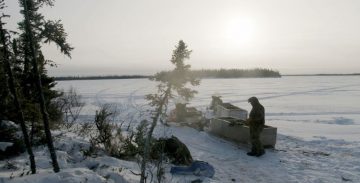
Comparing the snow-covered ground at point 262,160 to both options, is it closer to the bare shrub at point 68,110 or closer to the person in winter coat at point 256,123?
the person in winter coat at point 256,123

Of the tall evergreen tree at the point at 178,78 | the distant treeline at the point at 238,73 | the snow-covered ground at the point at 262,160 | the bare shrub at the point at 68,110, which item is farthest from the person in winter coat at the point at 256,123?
the distant treeline at the point at 238,73

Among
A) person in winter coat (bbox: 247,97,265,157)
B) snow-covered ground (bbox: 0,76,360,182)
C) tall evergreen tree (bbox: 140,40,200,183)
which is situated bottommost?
snow-covered ground (bbox: 0,76,360,182)

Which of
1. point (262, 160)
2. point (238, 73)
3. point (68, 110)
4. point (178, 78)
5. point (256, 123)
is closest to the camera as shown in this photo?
point (178, 78)

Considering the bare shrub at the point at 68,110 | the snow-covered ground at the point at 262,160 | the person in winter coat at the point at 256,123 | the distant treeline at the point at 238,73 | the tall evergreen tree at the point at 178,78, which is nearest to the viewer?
the tall evergreen tree at the point at 178,78

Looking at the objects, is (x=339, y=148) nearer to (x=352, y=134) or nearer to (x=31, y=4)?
(x=352, y=134)

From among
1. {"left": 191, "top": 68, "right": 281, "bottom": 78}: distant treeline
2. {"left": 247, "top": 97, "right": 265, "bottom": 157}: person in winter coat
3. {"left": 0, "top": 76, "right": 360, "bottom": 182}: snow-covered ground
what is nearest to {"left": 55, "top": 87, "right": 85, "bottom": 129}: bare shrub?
{"left": 0, "top": 76, "right": 360, "bottom": 182}: snow-covered ground

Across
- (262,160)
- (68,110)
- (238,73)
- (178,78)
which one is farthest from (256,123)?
(238,73)

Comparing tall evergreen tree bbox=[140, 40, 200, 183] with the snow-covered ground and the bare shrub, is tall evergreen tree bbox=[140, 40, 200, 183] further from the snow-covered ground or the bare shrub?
the bare shrub

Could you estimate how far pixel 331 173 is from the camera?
10.4 meters

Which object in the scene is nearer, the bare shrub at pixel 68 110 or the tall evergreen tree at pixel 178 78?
the tall evergreen tree at pixel 178 78

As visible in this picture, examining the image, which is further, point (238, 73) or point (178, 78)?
point (238, 73)

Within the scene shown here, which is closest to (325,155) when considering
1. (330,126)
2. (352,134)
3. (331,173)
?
(331,173)

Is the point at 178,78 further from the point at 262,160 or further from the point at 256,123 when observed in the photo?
the point at 256,123

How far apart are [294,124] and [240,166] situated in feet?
33.2
